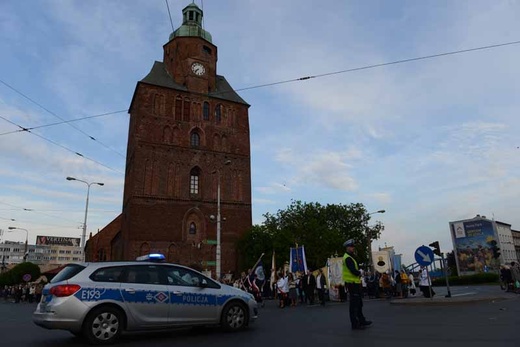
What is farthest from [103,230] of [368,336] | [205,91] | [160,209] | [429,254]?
[368,336]

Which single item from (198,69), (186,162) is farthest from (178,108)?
(186,162)

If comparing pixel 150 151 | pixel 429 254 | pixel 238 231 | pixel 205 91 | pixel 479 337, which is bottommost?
pixel 479 337

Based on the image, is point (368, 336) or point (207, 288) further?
point (207, 288)

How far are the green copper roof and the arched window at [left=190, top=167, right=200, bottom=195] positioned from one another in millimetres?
16597

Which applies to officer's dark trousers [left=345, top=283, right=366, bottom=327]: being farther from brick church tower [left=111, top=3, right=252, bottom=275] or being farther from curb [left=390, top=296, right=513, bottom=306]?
brick church tower [left=111, top=3, right=252, bottom=275]

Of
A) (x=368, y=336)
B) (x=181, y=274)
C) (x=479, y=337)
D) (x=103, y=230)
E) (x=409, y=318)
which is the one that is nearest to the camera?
(x=479, y=337)

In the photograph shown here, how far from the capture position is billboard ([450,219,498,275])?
98.4 meters

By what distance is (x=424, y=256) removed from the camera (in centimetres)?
1617

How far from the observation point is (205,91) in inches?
1891

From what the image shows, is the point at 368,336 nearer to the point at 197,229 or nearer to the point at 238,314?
the point at 238,314

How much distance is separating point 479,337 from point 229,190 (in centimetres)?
3864

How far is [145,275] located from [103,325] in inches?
47.5

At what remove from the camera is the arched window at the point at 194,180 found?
1734 inches

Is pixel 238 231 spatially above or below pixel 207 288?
above
